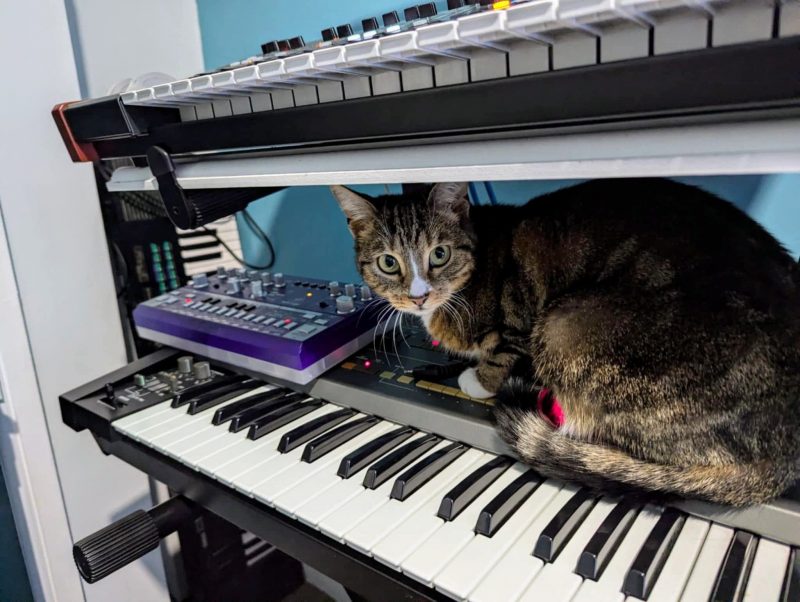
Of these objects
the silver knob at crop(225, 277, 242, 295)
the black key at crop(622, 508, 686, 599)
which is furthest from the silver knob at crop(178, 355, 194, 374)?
the black key at crop(622, 508, 686, 599)

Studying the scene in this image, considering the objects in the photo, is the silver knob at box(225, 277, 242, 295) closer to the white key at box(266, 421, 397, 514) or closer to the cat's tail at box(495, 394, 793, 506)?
the white key at box(266, 421, 397, 514)

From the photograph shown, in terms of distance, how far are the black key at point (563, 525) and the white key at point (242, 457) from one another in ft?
1.30

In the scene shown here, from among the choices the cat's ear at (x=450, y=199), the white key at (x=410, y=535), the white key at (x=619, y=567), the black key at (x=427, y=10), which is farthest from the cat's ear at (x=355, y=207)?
the white key at (x=619, y=567)

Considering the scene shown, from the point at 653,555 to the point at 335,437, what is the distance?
0.44 m

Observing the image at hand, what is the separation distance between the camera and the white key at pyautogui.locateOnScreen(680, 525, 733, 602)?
0.50 metres

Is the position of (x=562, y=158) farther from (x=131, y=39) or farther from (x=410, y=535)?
(x=131, y=39)

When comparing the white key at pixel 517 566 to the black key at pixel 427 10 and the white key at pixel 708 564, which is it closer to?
the white key at pixel 708 564

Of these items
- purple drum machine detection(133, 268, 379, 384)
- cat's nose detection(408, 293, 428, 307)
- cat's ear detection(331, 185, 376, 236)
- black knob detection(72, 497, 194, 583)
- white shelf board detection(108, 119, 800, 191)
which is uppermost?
white shelf board detection(108, 119, 800, 191)

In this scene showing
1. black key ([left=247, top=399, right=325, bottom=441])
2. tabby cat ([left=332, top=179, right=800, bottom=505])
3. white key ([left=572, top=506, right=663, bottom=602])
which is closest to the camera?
white key ([left=572, top=506, right=663, bottom=602])

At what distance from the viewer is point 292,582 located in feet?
5.05

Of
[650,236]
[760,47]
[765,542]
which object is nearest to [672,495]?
[765,542]

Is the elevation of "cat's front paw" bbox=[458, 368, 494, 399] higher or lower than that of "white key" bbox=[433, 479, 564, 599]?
higher

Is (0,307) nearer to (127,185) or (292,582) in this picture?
(127,185)

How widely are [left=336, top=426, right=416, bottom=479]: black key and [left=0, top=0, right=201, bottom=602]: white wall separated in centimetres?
85
